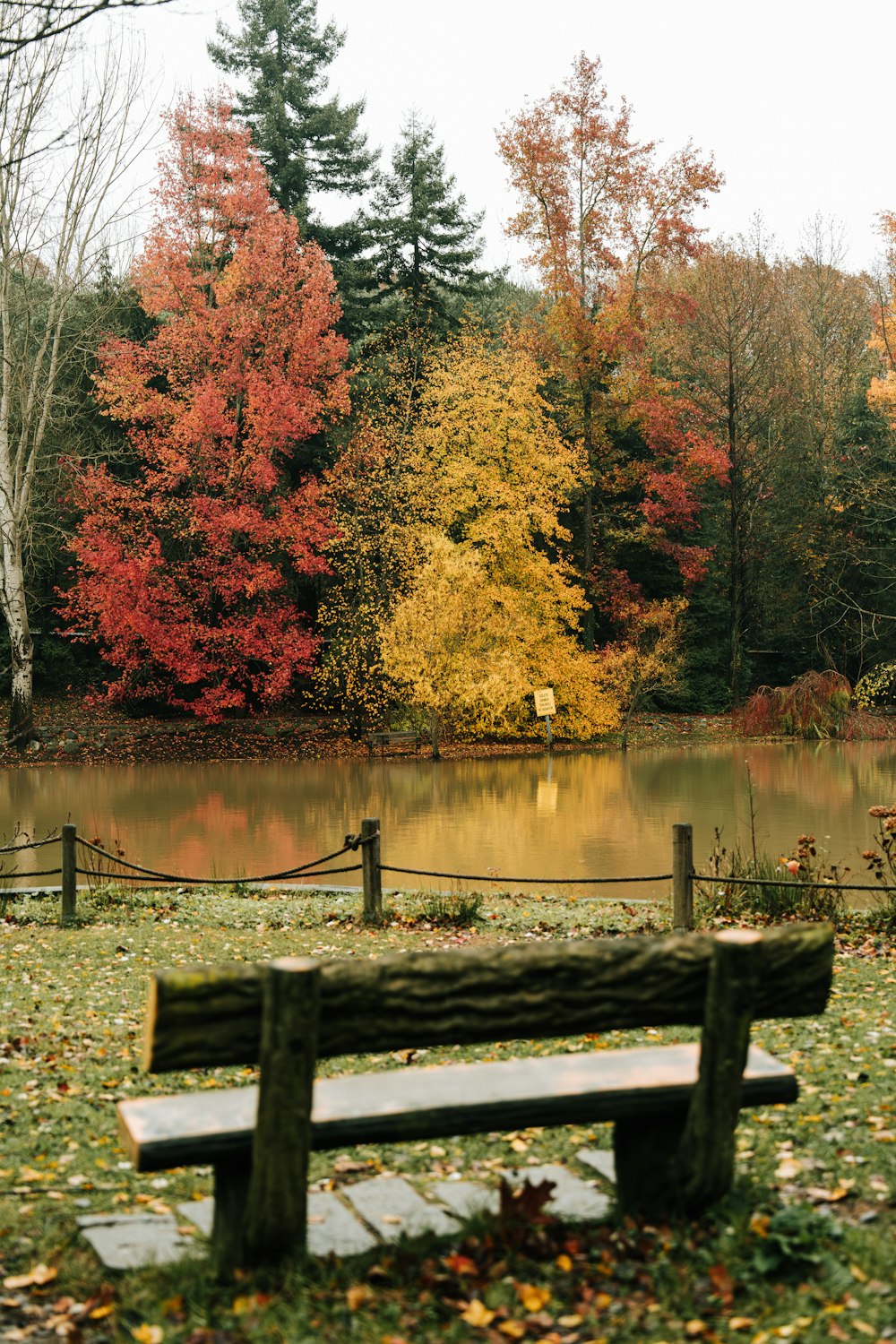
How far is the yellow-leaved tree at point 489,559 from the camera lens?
2653 centimetres

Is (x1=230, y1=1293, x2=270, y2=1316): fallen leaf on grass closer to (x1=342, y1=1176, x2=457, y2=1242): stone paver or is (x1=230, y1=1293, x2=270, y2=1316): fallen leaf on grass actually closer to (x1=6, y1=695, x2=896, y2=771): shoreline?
(x1=342, y1=1176, x2=457, y2=1242): stone paver

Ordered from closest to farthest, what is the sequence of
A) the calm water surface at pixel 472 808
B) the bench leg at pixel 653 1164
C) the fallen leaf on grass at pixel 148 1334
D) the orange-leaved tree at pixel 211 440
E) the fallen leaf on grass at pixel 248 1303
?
1. the fallen leaf on grass at pixel 148 1334
2. the fallen leaf on grass at pixel 248 1303
3. the bench leg at pixel 653 1164
4. the calm water surface at pixel 472 808
5. the orange-leaved tree at pixel 211 440

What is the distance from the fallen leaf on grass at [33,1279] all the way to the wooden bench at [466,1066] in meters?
0.47

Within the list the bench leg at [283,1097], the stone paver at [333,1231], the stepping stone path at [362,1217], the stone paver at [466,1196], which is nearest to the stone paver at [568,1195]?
the stepping stone path at [362,1217]

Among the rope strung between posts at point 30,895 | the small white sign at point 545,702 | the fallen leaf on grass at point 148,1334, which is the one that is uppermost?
the small white sign at point 545,702

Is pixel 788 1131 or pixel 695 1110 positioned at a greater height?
pixel 695 1110

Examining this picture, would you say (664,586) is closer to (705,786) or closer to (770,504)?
(770,504)

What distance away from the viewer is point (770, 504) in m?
37.3

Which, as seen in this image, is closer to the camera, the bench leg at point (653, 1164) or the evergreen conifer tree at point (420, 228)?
the bench leg at point (653, 1164)

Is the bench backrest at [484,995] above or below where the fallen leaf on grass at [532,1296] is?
above

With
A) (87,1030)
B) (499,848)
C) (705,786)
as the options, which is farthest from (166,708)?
(87,1030)

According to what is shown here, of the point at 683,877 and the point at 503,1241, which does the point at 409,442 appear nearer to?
the point at 683,877

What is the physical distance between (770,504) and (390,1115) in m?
36.1

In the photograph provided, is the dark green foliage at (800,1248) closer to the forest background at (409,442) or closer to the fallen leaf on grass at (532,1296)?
the fallen leaf on grass at (532,1296)
